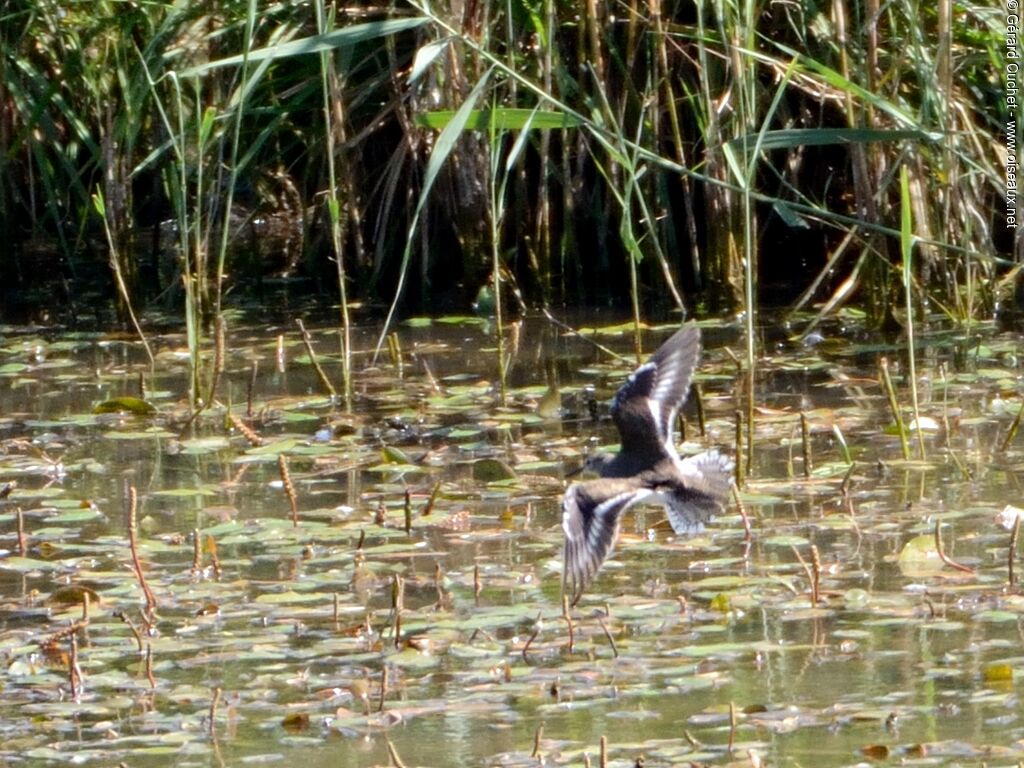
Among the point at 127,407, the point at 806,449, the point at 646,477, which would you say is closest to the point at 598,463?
the point at 646,477

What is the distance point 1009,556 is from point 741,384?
194 centimetres

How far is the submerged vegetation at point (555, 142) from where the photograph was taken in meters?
6.18

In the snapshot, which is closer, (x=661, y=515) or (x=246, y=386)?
(x=661, y=515)

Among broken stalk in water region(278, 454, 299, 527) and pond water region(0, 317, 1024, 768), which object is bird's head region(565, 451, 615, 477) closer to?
pond water region(0, 317, 1024, 768)

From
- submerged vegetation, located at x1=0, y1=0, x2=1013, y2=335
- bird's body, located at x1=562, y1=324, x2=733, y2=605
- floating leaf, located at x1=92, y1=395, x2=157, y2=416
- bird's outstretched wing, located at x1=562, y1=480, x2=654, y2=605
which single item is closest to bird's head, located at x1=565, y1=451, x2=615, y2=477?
bird's body, located at x1=562, y1=324, x2=733, y2=605

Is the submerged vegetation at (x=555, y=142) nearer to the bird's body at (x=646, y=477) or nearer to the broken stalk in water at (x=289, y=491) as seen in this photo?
the broken stalk in water at (x=289, y=491)

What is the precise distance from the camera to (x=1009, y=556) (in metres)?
3.69

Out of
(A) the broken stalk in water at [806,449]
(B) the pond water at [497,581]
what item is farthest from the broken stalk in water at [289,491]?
(A) the broken stalk in water at [806,449]

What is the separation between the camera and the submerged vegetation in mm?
6176

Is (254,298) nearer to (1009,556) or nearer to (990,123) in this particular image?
(990,123)

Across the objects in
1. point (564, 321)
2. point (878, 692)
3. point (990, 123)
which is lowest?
point (878, 692)

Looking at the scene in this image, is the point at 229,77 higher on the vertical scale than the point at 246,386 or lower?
higher

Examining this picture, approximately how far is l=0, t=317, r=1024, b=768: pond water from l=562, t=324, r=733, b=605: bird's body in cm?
16

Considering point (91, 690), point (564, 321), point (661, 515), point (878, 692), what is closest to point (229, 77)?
point (564, 321)
